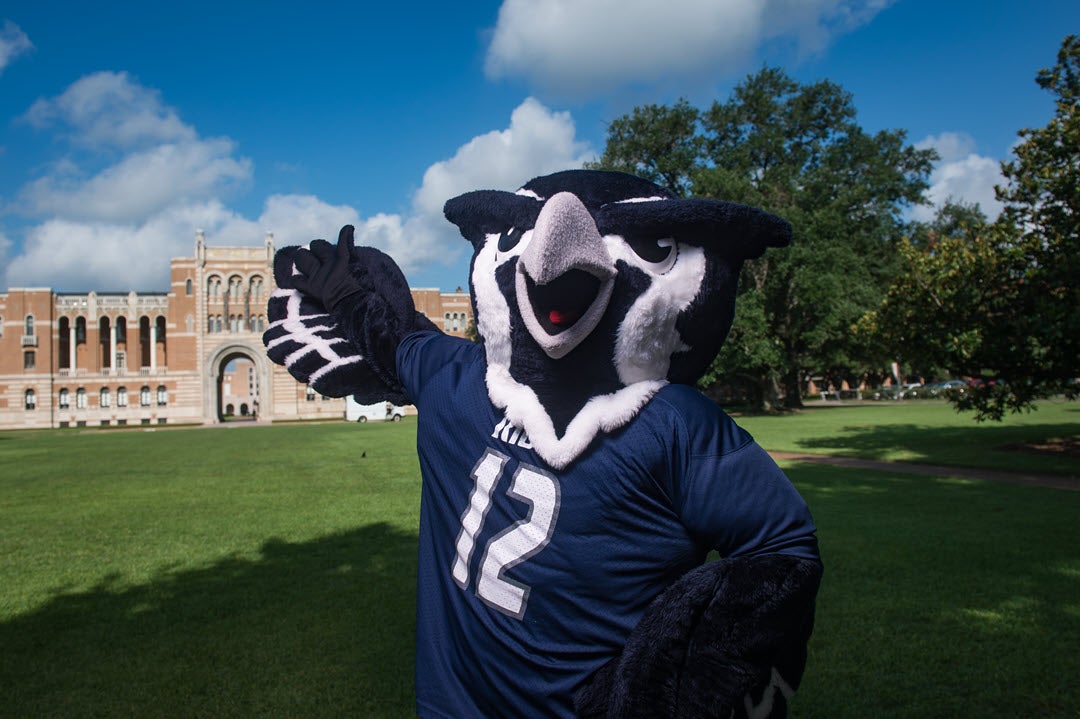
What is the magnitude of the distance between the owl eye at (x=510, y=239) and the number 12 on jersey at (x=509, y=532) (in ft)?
1.71

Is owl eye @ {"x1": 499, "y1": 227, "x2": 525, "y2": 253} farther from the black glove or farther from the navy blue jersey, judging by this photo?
the black glove

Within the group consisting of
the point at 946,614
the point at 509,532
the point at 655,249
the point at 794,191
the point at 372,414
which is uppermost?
the point at 794,191

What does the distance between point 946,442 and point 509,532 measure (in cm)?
1758

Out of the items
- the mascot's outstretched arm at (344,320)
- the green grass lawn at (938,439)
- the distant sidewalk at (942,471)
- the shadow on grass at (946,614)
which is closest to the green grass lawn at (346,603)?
the shadow on grass at (946,614)

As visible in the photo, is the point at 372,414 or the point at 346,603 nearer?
the point at 346,603

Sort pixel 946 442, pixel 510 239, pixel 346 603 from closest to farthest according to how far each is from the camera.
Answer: pixel 510 239
pixel 346 603
pixel 946 442

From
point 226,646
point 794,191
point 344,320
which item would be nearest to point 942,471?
point 226,646

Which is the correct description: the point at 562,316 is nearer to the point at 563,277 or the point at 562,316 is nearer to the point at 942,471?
the point at 563,277

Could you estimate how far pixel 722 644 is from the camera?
1.40 meters

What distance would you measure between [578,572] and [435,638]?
1.84ft

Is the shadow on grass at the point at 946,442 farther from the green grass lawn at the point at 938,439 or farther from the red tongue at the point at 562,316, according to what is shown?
the red tongue at the point at 562,316

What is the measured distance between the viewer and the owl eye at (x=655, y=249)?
175 centimetres

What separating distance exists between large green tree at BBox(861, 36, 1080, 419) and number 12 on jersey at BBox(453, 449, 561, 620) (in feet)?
40.4

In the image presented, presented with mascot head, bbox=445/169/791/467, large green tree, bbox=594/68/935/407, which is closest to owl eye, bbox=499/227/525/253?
mascot head, bbox=445/169/791/467
